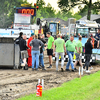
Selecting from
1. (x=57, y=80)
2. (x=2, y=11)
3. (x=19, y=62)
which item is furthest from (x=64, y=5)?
(x=2, y=11)

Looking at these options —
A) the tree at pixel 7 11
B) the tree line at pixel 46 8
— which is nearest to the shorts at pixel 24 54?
the tree line at pixel 46 8

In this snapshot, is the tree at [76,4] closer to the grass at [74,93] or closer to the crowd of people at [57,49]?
the crowd of people at [57,49]

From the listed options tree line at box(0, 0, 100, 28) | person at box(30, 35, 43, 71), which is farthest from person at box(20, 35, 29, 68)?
tree line at box(0, 0, 100, 28)

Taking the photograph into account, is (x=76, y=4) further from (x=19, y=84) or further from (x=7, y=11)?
(x=7, y=11)

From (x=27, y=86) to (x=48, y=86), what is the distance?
2.22ft

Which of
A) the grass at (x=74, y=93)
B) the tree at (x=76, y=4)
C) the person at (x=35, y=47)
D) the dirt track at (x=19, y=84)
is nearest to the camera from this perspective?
the grass at (x=74, y=93)

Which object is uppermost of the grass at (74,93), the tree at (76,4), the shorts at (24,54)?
the tree at (76,4)

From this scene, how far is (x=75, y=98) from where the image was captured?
25.8ft

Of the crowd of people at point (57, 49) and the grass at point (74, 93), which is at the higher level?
the crowd of people at point (57, 49)

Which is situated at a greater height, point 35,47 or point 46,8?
point 46,8

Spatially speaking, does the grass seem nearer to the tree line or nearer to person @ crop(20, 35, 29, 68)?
person @ crop(20, 35, 29, 68)

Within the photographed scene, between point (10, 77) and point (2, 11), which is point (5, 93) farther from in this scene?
point (2, 11)

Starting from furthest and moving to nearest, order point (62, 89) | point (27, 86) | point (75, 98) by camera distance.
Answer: point (27, 86) < point (62, 89) < point (75, 98)

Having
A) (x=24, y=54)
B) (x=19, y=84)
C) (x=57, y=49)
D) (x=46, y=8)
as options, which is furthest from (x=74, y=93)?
(x=46, y=8)
